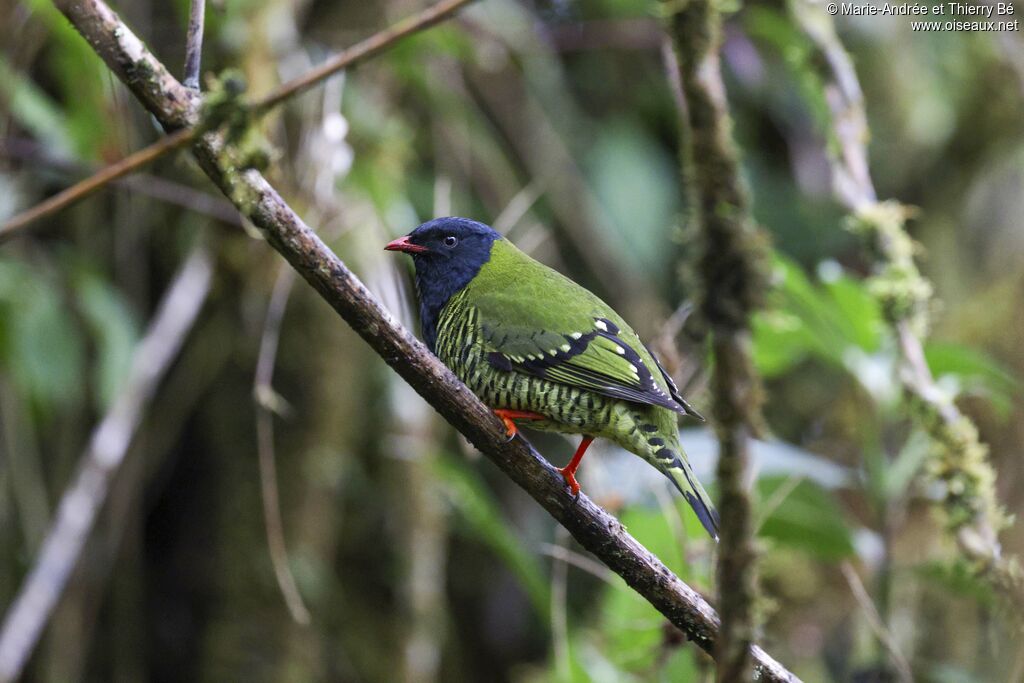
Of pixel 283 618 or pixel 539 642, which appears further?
pixel 539 642

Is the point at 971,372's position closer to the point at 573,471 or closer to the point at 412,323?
the point at 573,471

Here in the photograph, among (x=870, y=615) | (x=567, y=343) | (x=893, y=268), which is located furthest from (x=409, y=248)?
(x=870, y=615)

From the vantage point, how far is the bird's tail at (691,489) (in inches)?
93.9

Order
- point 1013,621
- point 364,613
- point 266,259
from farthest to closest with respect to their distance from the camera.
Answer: point 364,613, point 266,259, point 1013,621

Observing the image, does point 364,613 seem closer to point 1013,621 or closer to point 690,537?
point 690,537

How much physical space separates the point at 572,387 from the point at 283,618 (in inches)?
100.0

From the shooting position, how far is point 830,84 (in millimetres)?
3547

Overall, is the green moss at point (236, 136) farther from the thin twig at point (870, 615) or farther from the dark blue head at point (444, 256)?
the thin twig at point (870, 615)

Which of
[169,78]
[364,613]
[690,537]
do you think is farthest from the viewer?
[364,613]

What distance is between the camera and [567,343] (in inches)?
109

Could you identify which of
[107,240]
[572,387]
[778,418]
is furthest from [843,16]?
[107,240]

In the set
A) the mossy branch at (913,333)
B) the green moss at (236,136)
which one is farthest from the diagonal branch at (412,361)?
the mossy branch at (913,333)

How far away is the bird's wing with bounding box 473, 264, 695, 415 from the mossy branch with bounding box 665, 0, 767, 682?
1.05 m

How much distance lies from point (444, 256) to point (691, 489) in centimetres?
110
